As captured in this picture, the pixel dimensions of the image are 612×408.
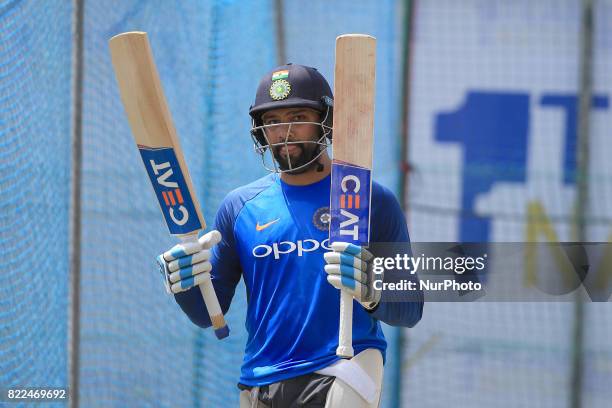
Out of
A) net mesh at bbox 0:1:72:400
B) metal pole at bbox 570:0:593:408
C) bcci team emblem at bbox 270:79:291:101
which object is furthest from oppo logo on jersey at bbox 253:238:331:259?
metal pole at bbox 570:0:593:408

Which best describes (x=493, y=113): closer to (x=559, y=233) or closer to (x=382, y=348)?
(x=559, y=233)

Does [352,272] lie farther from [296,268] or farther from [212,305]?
[212,305]

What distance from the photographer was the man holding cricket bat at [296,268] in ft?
9.77

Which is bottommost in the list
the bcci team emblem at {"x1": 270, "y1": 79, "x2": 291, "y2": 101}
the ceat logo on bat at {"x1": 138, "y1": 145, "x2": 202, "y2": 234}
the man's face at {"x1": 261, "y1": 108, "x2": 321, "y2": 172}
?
the ceat logo on bat at {"x1": 138, "y1": 145, "x2": 202, "y2": 234}

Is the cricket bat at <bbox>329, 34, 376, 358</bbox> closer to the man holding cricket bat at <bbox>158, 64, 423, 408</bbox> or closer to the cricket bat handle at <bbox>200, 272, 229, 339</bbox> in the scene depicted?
the man holding cricket bat at <bbox>158, 64, 423, 408</bbox>

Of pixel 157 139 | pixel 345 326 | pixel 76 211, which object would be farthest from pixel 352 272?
pixel 76 211

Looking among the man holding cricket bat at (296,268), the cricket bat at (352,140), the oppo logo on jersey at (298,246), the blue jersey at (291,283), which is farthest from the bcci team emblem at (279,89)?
the oppo logo on jersey at (298,246)

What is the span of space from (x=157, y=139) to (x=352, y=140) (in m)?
0.61

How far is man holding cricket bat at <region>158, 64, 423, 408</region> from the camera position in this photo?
2979 mm

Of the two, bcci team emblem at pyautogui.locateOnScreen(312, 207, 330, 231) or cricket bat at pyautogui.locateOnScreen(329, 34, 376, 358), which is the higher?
cricket bat at pyautogui.locateOnScreen(329, 34, 376, 358)

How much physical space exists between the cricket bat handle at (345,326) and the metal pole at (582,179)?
252 centimetres

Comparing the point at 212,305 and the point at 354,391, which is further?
the point at 212,305

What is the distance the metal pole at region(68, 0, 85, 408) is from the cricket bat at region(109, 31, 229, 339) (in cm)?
110

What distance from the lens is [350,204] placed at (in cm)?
298
